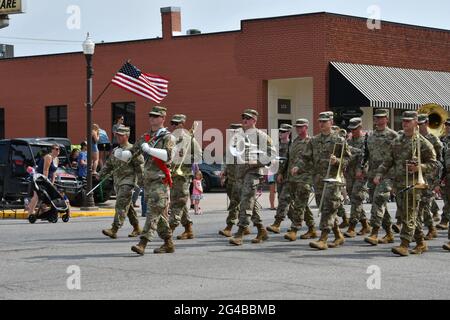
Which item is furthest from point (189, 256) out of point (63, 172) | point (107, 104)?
point (107, 104)

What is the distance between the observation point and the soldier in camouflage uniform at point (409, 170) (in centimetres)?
1371

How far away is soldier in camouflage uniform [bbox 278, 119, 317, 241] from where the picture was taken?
15594 mm

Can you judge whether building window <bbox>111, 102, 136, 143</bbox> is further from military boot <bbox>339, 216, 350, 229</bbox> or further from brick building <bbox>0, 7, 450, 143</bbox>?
military boot <bbox>339, 216, 350, 229</bbox>

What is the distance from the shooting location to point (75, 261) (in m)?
13.1

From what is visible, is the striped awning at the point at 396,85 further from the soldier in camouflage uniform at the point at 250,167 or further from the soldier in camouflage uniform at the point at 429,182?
the soldier in camouflage uniform at the point at 250,167

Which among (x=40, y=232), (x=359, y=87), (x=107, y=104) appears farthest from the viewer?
(x=107, y=104)

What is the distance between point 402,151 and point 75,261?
4.77 metres

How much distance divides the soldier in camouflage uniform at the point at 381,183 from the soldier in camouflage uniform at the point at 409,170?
1.07 m

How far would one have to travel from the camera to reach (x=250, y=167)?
49.9ft

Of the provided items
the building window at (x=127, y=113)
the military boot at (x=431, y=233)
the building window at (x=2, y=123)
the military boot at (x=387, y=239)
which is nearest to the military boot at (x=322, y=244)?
the military boot at (x=387, y=239)

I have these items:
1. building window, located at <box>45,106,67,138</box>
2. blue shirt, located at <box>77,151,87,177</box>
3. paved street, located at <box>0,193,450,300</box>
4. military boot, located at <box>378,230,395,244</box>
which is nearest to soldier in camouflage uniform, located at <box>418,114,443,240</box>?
paved street, located at <box>0,193,450,300</box>

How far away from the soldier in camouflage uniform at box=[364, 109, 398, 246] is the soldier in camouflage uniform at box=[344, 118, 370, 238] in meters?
0.16

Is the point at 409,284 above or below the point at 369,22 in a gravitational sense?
below
